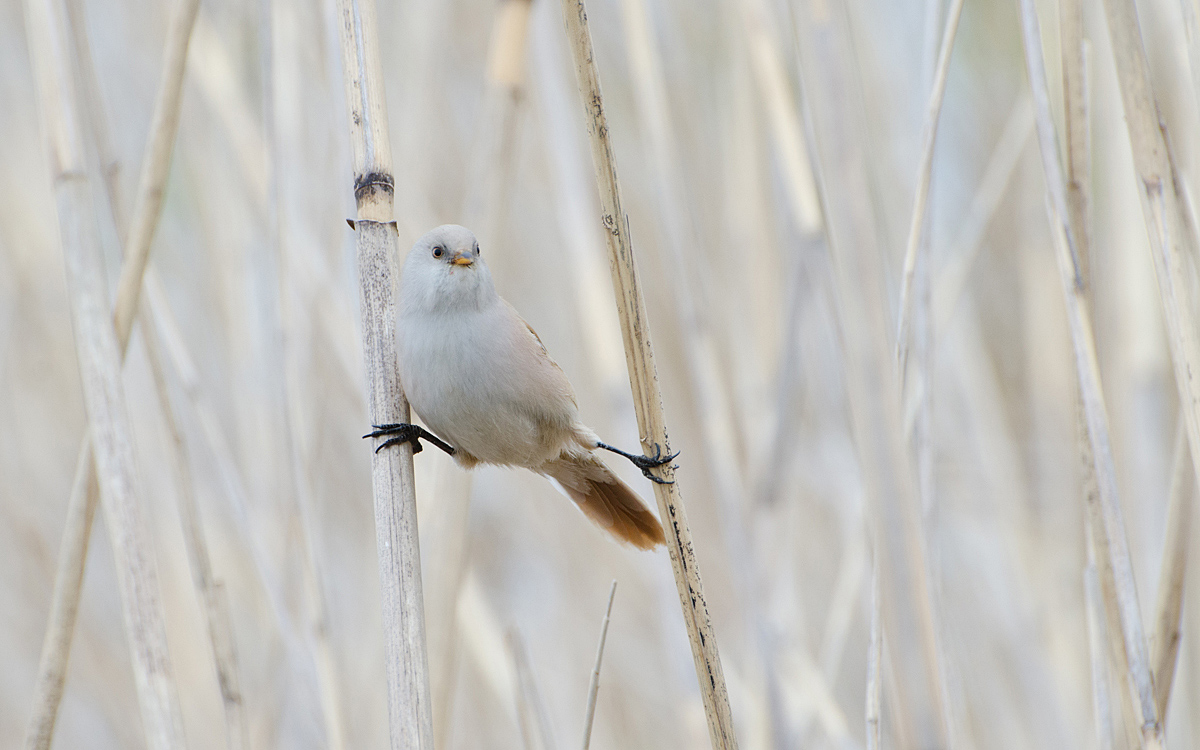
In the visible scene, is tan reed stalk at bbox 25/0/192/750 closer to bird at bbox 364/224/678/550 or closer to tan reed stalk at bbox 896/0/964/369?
bird at bbox 364/224/678/550

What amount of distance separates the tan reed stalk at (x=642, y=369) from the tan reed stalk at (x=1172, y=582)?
2.07 feet

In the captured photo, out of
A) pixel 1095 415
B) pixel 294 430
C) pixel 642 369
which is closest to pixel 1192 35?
pixel 1095 415

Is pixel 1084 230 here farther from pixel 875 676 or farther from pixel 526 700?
pixel 526 700

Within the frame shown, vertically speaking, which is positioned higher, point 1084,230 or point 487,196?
point 487,196

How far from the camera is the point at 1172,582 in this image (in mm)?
1266

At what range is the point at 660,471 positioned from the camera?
113cm

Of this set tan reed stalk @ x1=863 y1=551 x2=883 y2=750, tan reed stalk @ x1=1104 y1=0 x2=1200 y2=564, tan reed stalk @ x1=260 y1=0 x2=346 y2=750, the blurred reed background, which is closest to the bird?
the blurred reed background

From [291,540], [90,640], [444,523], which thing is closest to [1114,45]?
[444,523]

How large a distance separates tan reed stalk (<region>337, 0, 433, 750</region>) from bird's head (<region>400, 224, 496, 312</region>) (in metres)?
0.14

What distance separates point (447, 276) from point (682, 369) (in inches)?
53.0

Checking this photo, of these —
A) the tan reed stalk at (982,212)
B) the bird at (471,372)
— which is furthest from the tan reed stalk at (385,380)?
the tan reed stalk at (982,212)

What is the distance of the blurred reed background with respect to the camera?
131 cm

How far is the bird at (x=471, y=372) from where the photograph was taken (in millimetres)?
1293

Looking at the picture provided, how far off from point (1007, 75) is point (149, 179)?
262 centimetres
